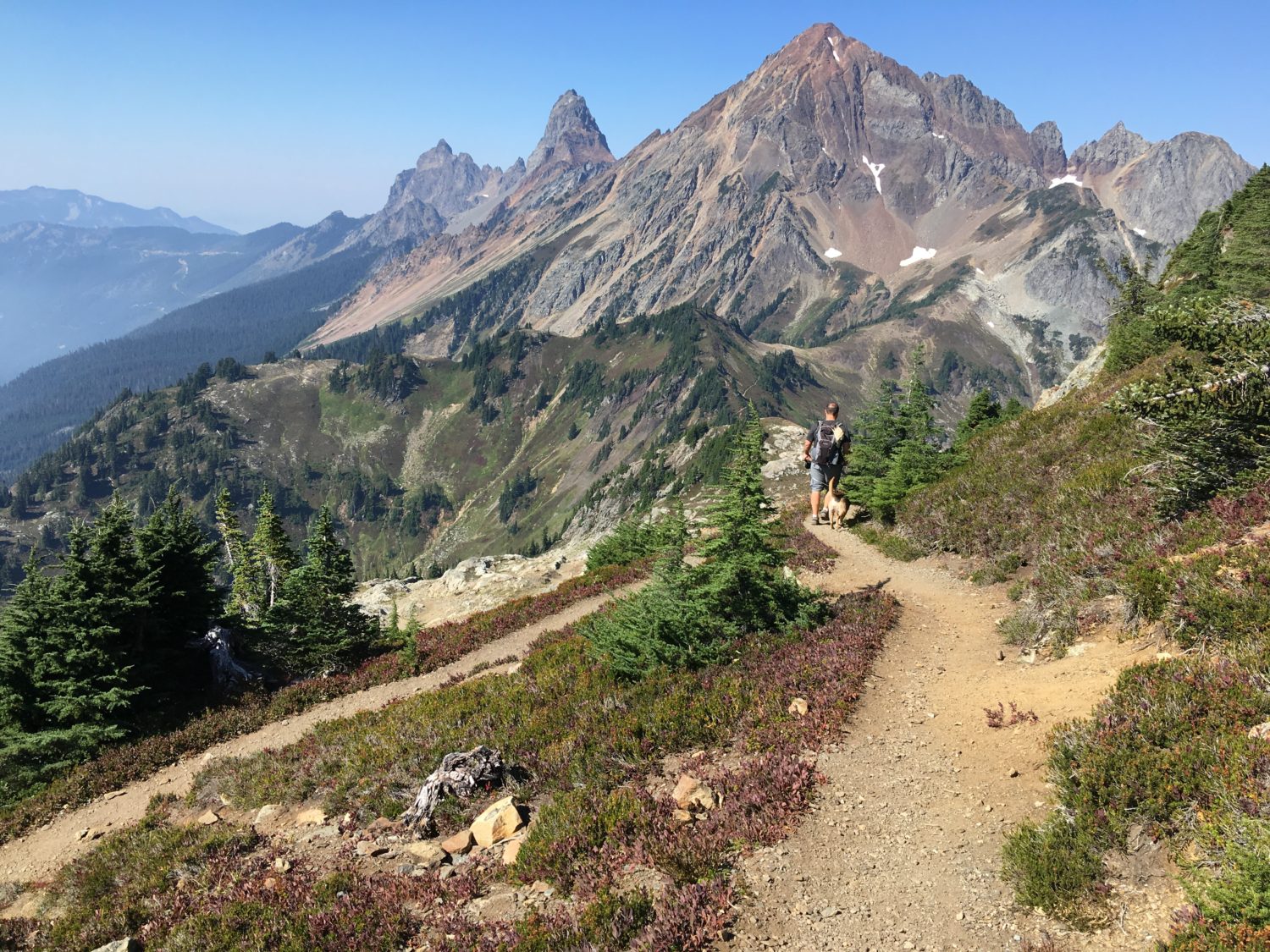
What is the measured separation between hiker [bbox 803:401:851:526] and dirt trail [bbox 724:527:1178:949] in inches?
351

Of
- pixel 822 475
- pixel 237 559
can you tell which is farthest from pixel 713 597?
pixel 237 559

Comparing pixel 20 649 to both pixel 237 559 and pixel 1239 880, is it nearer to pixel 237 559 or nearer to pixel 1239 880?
pixel 1239 880

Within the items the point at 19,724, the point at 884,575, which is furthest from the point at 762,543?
the point at 19,724

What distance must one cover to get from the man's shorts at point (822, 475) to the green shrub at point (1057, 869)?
15.6 metres

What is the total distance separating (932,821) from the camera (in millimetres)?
Answer: 8352

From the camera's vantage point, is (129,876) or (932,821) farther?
(129,876)

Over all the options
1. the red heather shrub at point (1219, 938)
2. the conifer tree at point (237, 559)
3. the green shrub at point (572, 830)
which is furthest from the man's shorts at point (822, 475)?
the conifer tree at point (237, 559)

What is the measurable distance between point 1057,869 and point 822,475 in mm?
16835

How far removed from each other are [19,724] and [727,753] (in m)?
17.5

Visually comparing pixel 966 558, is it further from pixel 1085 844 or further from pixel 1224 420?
pixel 1085 844

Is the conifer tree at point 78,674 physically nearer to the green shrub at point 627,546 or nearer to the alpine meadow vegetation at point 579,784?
the alpine meadow vegetation at point 579,784

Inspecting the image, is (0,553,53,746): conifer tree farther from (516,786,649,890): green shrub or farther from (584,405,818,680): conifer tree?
(516,786,649,890): green shrub

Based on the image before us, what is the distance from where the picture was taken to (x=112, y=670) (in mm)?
17172

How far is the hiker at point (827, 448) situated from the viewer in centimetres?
2099
